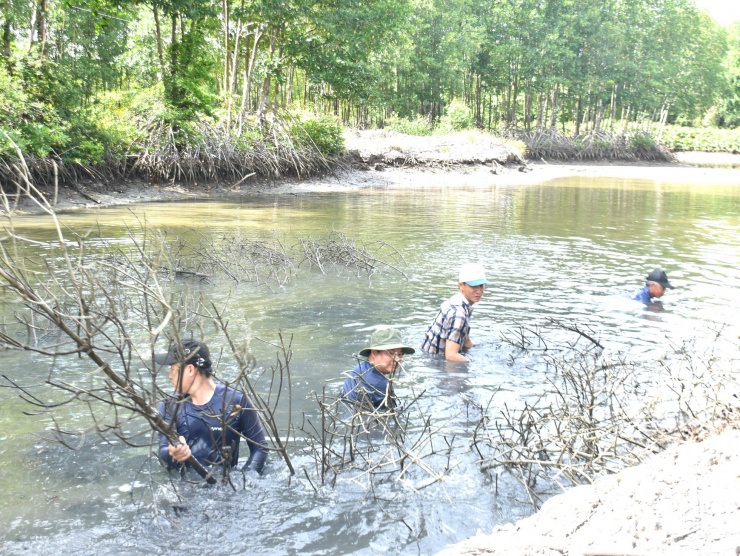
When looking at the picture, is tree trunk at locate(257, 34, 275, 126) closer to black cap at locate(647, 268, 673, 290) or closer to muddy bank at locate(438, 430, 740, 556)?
black cap at locate(647, 268, 673, 290)

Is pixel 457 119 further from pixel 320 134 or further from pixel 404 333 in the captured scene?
pixel 404 333

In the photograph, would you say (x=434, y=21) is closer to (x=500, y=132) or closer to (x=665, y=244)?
(x=500, y=132)

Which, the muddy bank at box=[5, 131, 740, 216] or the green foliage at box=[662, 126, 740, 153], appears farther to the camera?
the green foliage at box=[662, 126, 740, 153]

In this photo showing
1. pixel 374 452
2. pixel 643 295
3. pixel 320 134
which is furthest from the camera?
pixel 320 134

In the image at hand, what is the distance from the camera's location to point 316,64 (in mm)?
25578

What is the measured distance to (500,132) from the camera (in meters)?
45.6

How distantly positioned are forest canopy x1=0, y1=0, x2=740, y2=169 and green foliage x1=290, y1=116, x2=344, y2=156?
9 cm

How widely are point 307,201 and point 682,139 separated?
4689 cm

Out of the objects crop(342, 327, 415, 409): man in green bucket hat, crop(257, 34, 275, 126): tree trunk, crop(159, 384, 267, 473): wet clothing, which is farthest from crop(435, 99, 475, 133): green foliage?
crop(159, 384, 267, 473): wet clothing

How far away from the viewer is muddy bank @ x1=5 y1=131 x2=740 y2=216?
21047mm

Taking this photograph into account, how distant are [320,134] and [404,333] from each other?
20164 mm

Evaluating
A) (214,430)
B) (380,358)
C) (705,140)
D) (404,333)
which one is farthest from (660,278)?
(705,140)

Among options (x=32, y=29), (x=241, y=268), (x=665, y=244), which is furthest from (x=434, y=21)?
(x=241, y=268)

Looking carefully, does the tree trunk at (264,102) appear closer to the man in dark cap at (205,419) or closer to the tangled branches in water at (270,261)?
the tangled branches in water at (270,261)
